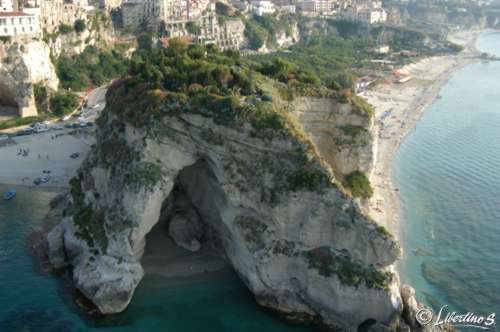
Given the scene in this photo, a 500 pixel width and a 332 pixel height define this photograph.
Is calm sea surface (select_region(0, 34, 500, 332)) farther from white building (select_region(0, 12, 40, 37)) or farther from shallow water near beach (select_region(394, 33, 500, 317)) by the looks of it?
white building (select_region(0, 12, 40, 37))

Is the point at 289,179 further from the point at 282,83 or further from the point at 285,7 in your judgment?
the point at 285,7

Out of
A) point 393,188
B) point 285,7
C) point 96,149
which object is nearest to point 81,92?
point 96,149

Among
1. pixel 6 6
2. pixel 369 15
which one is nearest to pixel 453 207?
pixel 6 6

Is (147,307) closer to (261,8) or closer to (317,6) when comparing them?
(261,8)

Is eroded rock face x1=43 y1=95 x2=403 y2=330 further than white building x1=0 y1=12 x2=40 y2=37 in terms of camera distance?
No

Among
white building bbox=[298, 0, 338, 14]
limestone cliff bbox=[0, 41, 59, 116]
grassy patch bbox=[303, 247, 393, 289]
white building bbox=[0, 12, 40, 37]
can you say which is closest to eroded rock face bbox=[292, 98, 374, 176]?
grassy patch bbox=[303, 247, 393, 289]
